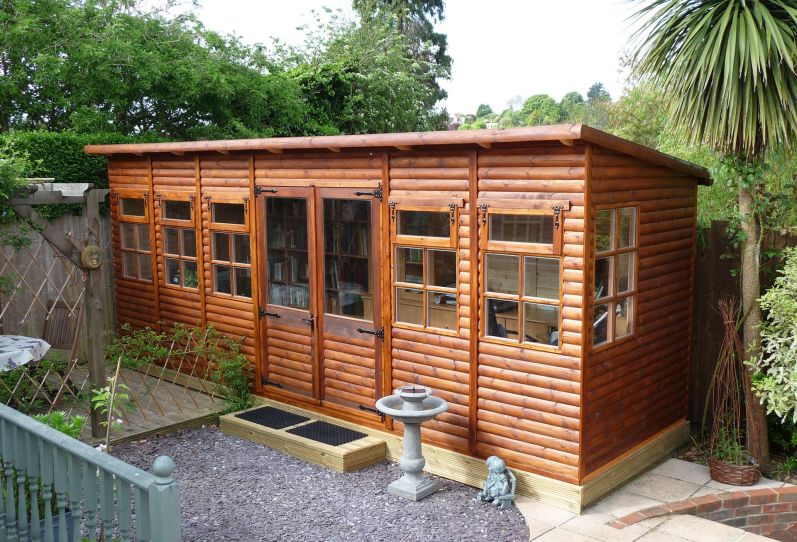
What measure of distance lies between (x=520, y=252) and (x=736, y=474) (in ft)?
8.55

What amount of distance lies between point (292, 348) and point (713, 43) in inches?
188


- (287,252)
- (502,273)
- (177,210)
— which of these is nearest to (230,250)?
(287,252)

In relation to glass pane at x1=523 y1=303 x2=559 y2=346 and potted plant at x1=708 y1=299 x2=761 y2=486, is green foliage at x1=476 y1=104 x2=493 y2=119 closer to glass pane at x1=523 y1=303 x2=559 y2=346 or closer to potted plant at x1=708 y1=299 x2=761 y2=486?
potted plant at x1=708 y1=299 x2=761 y2=486

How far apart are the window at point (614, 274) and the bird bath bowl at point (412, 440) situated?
1450 mm

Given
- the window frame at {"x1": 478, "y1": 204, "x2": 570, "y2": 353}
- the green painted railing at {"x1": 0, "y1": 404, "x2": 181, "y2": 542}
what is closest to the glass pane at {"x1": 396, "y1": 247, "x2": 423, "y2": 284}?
the window frame at {"x1": 478, "y1": 204, "x2": 570, "y2": 353}

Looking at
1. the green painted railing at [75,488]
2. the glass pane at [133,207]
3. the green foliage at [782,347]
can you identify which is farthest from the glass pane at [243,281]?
the green foliage at [782,347]

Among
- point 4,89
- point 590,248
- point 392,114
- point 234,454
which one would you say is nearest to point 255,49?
point 392,114

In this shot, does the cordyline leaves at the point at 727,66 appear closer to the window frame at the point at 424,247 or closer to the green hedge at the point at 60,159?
the window frame at the point at 424,247

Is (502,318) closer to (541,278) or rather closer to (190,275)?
(541,278)

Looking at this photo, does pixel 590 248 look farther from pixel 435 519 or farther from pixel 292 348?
pixel 292 348

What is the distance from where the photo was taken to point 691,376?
7.39 meters

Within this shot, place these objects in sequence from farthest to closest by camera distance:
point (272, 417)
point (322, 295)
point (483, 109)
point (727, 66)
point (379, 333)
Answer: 1. point (483, 109)
2. point (272, 417)
3. point (322, 295)
4. point (379, 333)
5. point (727, 66)

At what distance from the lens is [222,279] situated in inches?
335

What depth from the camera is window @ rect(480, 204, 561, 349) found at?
5816 mm
